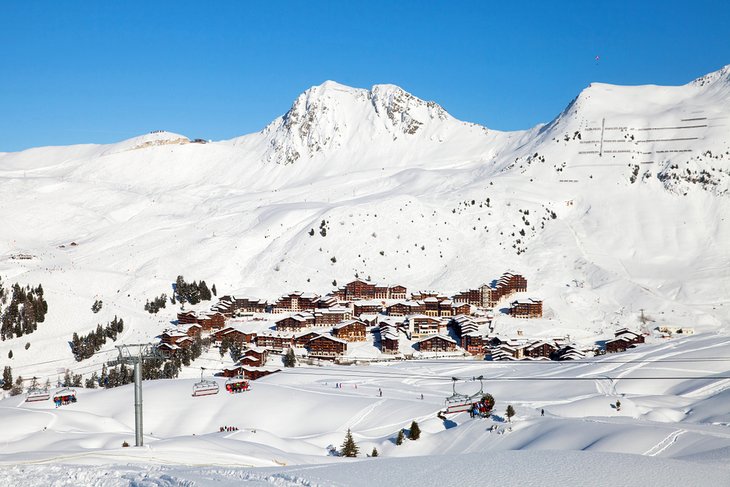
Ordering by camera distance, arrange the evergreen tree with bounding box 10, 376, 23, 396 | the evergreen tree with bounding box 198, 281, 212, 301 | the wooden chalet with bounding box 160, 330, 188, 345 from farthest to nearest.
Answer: the evergreen tree with bounding box 198, 281, 212, 301 → the wooden chalet with bounding box 160, 330, 188, 345 → the evergreen tree with bounding box 10, 376, 23, 396

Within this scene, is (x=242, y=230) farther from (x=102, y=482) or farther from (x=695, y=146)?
(x=102, y=482)

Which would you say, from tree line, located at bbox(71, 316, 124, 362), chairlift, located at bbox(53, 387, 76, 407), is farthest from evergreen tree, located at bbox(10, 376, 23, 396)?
chairlift, located at bbox(53, 387, 76, 407)

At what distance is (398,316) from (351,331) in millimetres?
10143

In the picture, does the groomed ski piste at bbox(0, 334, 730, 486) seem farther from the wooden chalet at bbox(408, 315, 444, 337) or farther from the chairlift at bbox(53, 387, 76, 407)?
the wooden chalet at bbox(408, 315, 444, 337)

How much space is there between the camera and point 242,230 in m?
123

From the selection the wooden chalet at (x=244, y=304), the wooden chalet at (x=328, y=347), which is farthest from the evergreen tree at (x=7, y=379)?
the wooden chalet at (x=328, y=347)

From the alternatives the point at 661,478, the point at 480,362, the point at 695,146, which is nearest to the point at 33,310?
the point at 480,362

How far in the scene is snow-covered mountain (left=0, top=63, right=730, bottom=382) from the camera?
8588 cm

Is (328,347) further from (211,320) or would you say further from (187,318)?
(187,318)

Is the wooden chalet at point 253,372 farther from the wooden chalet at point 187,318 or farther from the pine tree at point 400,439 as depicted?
the pine tree at point 400,439

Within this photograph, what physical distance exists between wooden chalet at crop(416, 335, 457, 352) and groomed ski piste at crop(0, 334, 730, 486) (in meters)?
6.98

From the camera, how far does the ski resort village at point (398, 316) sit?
90.0 ft

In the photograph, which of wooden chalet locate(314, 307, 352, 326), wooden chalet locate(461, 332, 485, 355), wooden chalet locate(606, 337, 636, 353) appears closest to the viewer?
wooden chalet locate(606, 337, 636, 353)

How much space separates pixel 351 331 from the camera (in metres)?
75.6
